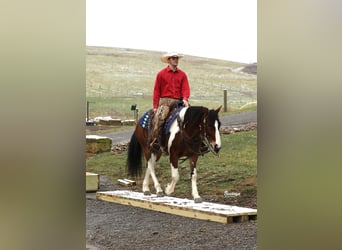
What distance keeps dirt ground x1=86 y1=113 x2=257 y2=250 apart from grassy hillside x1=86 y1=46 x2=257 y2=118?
174mm

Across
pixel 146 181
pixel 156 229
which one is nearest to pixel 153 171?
pixel 146 181

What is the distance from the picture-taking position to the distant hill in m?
3.61

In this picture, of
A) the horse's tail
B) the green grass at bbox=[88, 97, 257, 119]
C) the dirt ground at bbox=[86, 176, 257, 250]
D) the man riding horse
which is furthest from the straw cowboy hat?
the dirt ground at bbox=[86, 176, 257, 250]

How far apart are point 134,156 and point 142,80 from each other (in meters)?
0.43

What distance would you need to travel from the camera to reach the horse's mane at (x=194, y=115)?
3740 mm

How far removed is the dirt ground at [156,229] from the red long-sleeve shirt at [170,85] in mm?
288

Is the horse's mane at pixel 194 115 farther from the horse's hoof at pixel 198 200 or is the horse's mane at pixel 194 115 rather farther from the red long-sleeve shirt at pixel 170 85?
the horse's hoof at pixel 198 200

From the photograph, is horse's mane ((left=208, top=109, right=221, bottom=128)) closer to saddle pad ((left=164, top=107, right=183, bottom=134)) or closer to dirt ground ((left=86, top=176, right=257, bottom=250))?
saddle pad ((left=164, top=107, right=183, bottom=134))

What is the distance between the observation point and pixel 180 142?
3752 millimetres

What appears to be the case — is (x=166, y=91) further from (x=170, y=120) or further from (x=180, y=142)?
(x=180, y=142)

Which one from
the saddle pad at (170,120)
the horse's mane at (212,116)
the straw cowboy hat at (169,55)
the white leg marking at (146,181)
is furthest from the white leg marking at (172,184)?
the straw cowboy hat at (169,55)

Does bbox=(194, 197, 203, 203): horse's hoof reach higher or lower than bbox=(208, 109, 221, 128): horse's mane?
lower

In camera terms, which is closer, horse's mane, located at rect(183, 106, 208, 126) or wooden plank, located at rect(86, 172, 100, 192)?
wooden plank, located at rect(86, 172, 100, 192)
